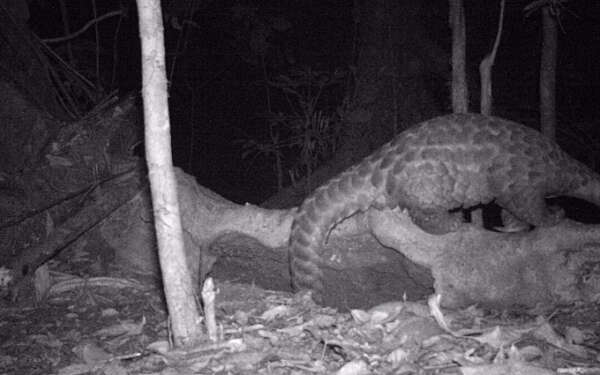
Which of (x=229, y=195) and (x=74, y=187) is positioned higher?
(x=74, y=187)

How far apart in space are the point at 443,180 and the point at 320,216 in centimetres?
108

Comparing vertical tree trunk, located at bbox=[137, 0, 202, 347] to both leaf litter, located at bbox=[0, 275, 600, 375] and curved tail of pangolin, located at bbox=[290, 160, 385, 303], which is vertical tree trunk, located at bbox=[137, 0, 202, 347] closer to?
leaf litter, located at bbox=[0, 275, 600, 375]

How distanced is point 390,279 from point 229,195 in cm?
675

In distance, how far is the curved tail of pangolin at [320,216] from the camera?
4426 millimetres

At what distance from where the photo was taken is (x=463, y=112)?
15.8 feet

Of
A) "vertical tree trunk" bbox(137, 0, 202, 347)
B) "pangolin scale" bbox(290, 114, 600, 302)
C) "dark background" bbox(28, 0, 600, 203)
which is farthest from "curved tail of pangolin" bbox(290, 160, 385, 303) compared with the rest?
"dark background" bbox(28, 0, 600, 203)

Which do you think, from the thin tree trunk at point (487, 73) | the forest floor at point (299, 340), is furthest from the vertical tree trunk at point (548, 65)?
the forest floor at point (299, 340)

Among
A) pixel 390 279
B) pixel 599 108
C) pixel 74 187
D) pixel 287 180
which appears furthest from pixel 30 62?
pixel 599 108

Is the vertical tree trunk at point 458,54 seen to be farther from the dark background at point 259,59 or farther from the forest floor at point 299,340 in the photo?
the forest floor at point 299,340

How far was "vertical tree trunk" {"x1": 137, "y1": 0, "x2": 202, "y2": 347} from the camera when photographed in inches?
104

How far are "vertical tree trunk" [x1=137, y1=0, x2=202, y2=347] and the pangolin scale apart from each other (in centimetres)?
170

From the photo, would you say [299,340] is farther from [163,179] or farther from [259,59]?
[259,59]

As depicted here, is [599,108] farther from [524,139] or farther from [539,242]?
[539,242]

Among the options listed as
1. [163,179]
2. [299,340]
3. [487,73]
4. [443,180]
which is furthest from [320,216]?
[487,73]
